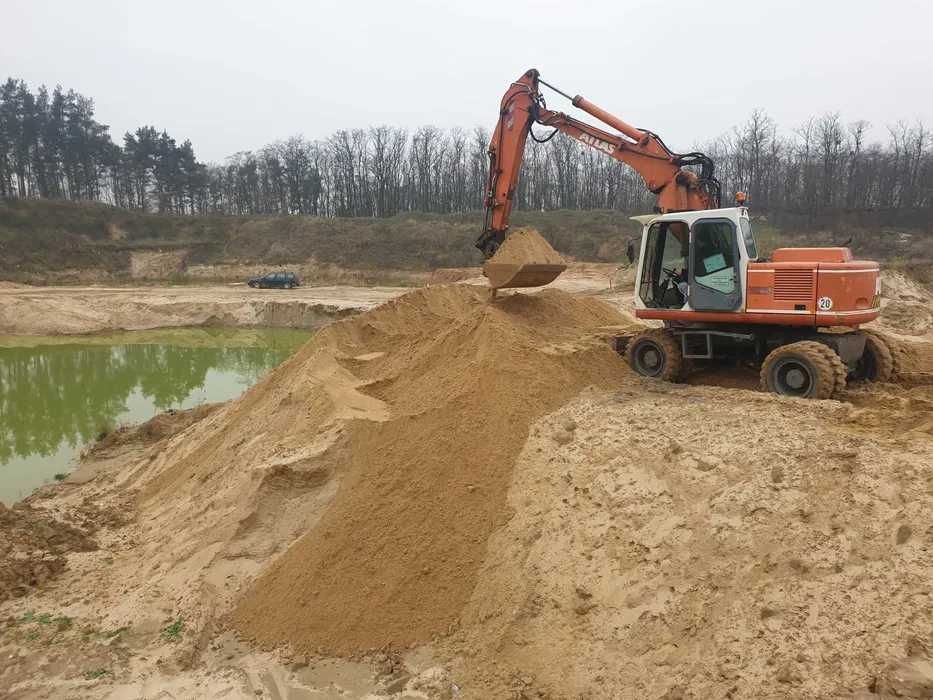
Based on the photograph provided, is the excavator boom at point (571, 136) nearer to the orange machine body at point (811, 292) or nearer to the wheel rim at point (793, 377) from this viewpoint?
the orange machine body at point (811, 292)

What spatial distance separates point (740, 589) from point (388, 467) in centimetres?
322

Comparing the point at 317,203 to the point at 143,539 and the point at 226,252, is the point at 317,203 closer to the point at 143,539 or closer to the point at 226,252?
the point at 226,252

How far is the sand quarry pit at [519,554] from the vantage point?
13.3 feet

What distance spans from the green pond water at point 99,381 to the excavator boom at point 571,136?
822 centimetres

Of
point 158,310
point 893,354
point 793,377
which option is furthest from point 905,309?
point 158,310

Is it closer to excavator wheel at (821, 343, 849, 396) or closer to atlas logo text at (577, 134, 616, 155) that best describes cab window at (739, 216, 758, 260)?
excavator wheel at (821, 343, 849, 396)

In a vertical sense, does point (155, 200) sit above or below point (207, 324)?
above

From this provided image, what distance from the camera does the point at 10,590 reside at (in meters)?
6.09

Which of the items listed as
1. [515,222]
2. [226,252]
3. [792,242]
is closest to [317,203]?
[226,252]

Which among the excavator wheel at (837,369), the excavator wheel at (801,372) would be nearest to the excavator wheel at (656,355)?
the excavator wheel at (801,372)

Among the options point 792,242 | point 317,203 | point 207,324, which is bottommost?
point 207,324

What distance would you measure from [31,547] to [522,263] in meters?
6.87

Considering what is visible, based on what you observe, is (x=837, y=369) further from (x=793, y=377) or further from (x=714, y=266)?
(x=714, y=266)

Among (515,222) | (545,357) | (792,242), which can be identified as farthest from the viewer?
(515,222)
